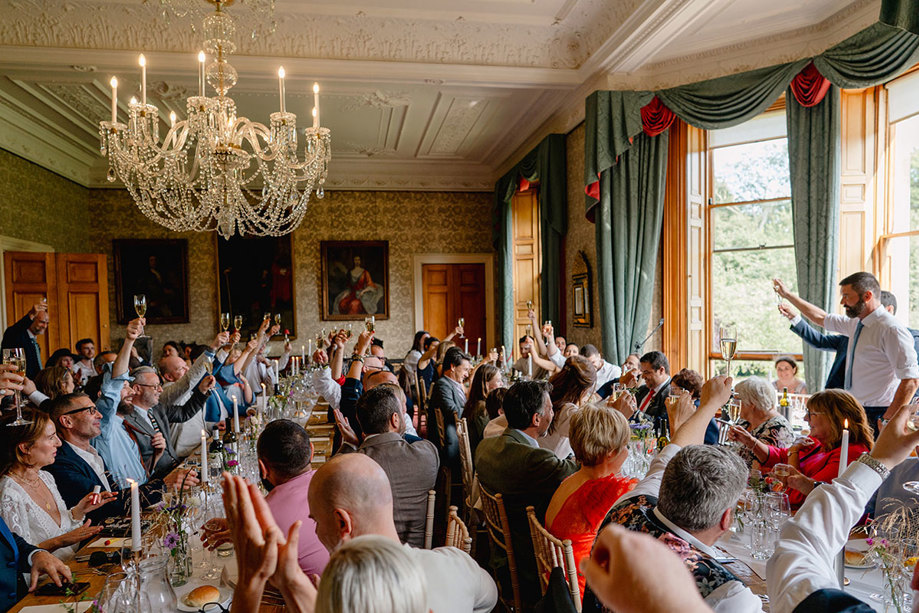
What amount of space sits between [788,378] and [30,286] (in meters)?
9.51

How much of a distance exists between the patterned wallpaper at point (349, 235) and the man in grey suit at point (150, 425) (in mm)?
6636

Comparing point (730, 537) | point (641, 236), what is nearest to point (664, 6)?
point (641, 236)

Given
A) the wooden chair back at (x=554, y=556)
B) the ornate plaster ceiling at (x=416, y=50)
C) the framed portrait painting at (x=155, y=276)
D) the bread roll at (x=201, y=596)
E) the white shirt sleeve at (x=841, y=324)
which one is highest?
the ornate plaster ceiling at (x=416, y=50)

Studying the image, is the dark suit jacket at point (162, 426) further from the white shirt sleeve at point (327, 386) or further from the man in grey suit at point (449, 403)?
the man in grey suit at point (449, 403)

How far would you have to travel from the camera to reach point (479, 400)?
15.3 feet

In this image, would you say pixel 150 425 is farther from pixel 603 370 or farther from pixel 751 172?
pixel 751 172

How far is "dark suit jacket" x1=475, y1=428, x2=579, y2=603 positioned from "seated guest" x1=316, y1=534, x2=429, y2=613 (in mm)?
1880

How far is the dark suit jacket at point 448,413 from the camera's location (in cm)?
460

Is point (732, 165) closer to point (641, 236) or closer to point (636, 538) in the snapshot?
point (641, 236)

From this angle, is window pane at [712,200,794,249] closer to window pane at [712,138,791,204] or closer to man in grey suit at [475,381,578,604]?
window pane at [712,138,791,204]

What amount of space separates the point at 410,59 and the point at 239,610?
6315mm

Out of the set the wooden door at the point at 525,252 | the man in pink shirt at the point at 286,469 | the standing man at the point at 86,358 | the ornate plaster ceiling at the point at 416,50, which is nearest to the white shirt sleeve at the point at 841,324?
the ornate plaster ceiling at the point at 416,50

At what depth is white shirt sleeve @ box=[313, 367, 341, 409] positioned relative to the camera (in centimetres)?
491

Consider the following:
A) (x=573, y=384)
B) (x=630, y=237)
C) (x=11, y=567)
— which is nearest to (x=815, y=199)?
(x=630, y=237)
